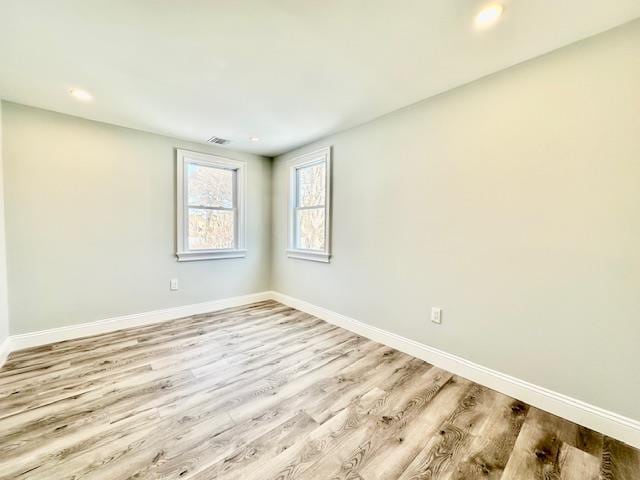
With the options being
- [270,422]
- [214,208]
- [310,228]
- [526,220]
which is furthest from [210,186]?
[526,220]

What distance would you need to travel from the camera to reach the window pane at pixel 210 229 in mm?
3582

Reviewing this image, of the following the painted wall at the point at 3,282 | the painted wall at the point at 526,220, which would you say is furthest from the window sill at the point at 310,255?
the painted wall at the point at 3,282

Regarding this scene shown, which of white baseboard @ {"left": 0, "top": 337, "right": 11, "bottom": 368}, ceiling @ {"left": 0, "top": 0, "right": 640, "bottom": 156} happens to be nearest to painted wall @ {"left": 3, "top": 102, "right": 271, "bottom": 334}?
white baseboard @ {"left": 0, "top": 337, "right": 11, "bottom": 368}

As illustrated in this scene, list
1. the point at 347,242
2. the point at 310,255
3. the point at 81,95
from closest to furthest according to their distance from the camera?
1. the point at 81,95
2. the point at 347,242
3. the point at 310,255

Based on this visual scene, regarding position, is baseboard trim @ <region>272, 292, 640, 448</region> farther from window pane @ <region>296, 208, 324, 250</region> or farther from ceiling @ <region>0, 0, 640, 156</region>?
ceiling @ <region>0, 0, 640, 156</region>

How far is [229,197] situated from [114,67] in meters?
2.11

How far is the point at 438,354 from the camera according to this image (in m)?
2.30

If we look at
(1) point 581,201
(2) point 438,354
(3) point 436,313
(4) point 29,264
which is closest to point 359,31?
(1) point 581,201

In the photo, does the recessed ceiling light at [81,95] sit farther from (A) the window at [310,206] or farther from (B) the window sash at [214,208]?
(A) the window at [310,206]

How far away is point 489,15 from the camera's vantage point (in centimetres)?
145

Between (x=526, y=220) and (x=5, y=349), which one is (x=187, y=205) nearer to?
(x=5, y=349)

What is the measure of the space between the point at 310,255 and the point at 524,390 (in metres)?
2.46

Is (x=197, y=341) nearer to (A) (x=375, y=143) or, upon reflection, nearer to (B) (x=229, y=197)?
(B) (x=229, y=197)

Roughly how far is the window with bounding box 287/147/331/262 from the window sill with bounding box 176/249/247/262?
0.74 meters
